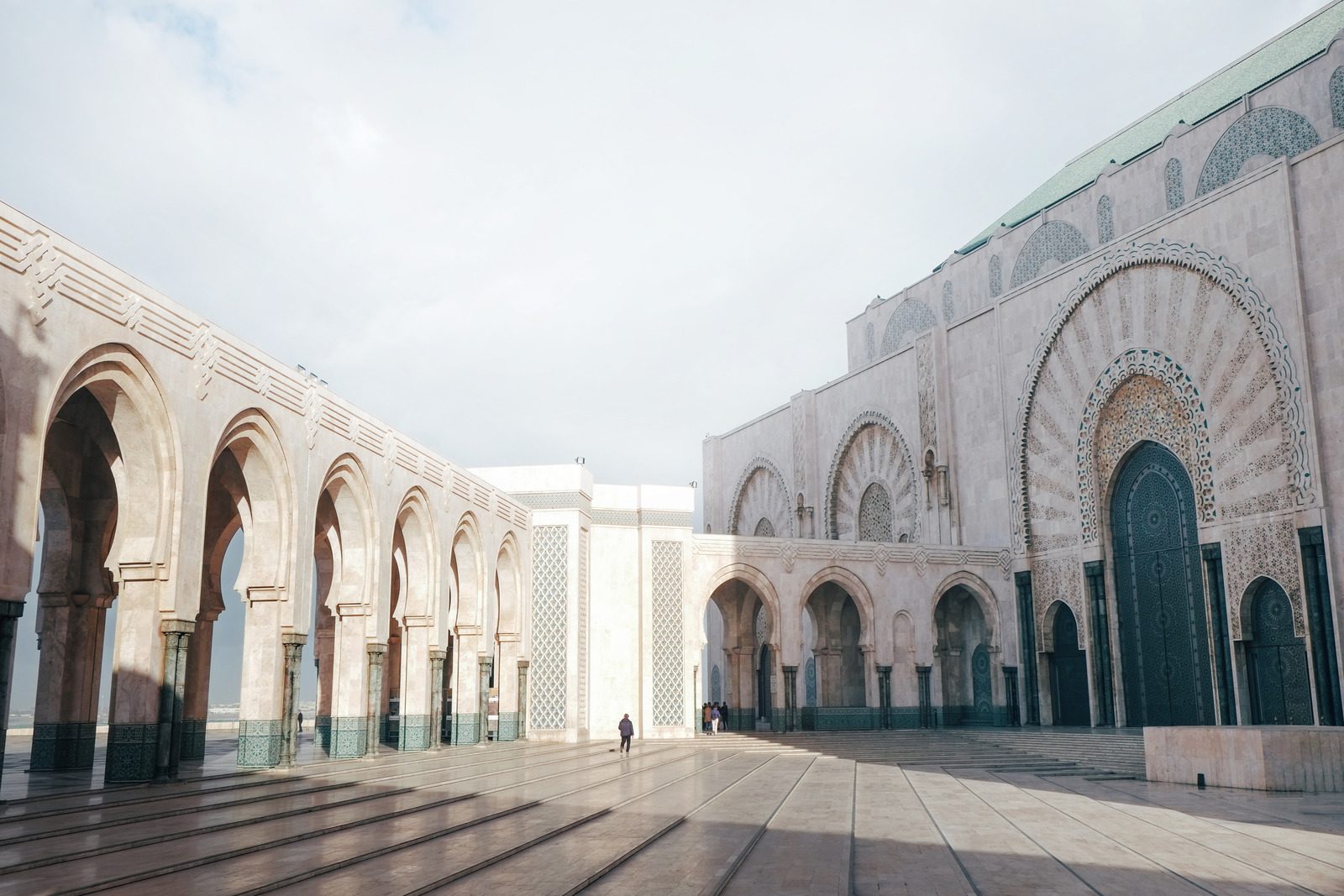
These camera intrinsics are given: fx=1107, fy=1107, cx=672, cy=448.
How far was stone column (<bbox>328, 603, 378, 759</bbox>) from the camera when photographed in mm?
13336

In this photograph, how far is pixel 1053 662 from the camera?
20.1 m

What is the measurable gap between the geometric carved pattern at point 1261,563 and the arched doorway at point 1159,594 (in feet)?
3.09

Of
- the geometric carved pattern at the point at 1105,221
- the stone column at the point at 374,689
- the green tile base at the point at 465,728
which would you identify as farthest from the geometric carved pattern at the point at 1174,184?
the stone column at the point at 374,689

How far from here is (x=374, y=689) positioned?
14.2m

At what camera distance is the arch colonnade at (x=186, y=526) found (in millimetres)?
8219

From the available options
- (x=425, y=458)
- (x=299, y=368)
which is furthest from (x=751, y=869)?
(x=425, y=458)

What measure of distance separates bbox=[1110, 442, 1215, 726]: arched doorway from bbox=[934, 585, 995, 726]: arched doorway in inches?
135

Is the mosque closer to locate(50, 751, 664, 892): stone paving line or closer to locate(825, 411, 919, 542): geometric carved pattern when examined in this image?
locate(825, 411, 919, 542): geometric carved pattern

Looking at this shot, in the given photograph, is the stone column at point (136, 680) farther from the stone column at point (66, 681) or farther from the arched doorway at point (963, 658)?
the arched doorway at point (963, 658)

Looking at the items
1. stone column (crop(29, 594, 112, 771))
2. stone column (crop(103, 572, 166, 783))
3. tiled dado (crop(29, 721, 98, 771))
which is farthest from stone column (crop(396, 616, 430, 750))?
stone column (crop(103, 572, 166, 783))

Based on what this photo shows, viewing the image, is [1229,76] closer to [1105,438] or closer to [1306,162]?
[1306,162]

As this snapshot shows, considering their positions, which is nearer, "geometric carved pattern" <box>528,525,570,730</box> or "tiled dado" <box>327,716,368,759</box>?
"tiled dado" <box>327,716,368,759</box>

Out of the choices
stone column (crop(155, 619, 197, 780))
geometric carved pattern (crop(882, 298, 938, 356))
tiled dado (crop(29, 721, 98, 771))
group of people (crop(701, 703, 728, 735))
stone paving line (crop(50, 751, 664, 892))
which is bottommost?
group of people (crop(701, 703, 728, 735))

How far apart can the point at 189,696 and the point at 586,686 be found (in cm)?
743
